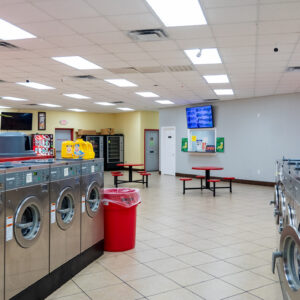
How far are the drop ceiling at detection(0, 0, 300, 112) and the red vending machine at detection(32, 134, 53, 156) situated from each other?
6365mm

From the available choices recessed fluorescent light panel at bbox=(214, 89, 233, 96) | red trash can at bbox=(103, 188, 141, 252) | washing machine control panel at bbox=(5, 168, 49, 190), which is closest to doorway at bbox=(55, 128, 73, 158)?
recessed fluorescent light panel at bbox=(214, 89, 233, 96)

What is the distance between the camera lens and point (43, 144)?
17203 mm

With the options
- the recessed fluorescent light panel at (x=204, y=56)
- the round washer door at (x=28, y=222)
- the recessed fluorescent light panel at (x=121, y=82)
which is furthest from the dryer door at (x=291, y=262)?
the recessed fluorescent light panel at (x=121, y=82)

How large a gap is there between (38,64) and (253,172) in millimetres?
7964

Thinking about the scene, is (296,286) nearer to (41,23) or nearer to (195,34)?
(195,34)

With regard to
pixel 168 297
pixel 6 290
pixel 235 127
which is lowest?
pixel 168 297

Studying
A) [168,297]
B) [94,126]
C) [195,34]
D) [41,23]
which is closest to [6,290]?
[168,297]

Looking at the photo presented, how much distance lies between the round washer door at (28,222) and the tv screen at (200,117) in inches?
431

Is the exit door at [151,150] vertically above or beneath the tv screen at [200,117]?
beneath

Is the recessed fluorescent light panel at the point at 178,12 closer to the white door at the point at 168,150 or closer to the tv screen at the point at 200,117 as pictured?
the tv screen at the point at 200,117

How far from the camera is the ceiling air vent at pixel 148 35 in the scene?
524cm

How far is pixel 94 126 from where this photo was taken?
1895 centimetres

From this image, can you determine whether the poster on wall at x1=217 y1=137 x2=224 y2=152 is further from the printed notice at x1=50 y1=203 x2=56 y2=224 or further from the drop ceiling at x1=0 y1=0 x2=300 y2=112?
the printed notice at x1=50 y1=203 x2=56 y2=224

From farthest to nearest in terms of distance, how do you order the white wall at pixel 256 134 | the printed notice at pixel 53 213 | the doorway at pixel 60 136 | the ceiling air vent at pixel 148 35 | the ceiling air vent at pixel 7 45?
the doorway at pixel 60 136 → the white wall at pixel 256 134 → the ceiling air vent at pixel 7 45 → the ceiling air vent at pixel 148 35 → the printed notice at pixel 53 213
